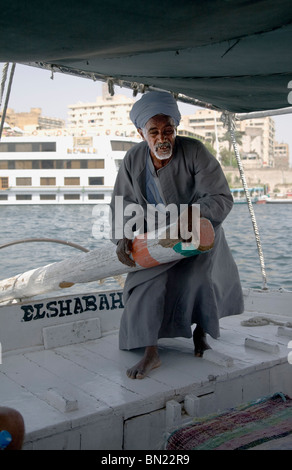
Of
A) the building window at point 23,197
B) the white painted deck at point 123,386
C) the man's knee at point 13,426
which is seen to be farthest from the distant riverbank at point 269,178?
the man's knee at point 13,426

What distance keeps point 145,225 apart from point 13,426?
123cm

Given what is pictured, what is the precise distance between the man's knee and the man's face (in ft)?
4.14

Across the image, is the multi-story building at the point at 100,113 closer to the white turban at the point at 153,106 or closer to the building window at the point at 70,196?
the building window at the point at 70,196

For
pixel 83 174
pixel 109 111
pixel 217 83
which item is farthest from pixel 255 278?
pixel 109 111

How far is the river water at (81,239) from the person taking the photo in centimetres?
1244

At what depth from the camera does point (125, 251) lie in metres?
2.29

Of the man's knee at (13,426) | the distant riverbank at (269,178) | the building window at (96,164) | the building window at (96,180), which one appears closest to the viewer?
the man's knee at (13,426)

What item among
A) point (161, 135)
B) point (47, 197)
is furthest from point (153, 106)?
point (47, 197)

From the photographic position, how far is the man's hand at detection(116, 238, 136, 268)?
7.53 feet

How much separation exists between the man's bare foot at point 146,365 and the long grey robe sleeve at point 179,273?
4cm

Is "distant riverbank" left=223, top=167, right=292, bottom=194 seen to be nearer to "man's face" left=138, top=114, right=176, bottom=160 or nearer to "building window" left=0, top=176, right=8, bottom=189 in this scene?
"building window" left=0, top=176, right=8, bottom=189

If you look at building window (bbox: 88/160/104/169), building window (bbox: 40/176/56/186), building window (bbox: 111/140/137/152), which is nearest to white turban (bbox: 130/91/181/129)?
building window (bbox: 111/140/137/152)

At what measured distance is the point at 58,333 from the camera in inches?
102

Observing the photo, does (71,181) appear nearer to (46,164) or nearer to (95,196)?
(95,196)
